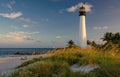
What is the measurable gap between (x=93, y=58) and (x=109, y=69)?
2517 millimetres

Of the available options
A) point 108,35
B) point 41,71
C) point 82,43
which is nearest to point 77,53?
point 41,71

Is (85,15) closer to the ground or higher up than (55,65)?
higher up

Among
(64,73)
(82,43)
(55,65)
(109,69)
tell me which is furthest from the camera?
(82,43)

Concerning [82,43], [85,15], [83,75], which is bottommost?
[83,75]

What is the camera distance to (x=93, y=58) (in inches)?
390

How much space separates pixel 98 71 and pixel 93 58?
8.06 feet

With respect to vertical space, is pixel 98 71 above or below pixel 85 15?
below

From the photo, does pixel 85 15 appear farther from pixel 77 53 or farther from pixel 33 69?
pixel 33 69

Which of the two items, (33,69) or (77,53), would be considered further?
(77,53)

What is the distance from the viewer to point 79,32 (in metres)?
25.9

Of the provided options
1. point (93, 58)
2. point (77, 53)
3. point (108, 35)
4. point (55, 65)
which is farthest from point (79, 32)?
point (55, 65)

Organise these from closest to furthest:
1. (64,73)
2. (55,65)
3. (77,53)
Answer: (64,73) → (55,65) → (77,53)

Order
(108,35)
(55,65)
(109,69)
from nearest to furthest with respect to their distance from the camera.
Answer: (109,69) → (55,65) → (108,35)

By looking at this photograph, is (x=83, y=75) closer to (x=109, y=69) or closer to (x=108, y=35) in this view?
(x=109, y=69)
